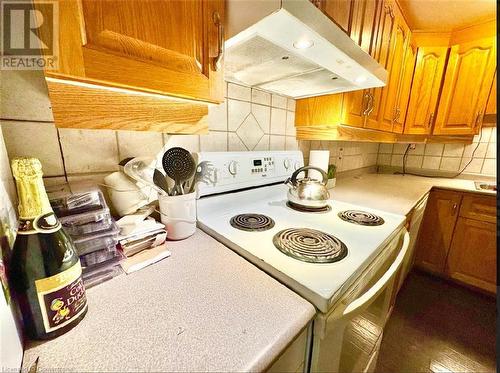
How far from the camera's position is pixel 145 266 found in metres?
0.52

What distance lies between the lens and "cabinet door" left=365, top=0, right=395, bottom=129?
3.45 feet

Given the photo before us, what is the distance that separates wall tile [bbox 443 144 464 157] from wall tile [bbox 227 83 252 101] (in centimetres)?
216

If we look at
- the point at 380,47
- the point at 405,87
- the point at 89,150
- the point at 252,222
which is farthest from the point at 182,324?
the point at 405,87

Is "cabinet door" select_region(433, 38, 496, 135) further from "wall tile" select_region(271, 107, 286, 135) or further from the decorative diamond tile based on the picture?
the decorative diamond tile

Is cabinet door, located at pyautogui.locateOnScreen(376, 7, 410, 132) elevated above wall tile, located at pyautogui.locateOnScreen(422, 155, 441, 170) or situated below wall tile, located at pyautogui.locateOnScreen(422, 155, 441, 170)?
above

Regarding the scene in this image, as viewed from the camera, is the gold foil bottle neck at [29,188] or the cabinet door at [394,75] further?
the cabinet door at [394,75]

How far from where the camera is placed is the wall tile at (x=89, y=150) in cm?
57

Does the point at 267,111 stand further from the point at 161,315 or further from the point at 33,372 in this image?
the point at 33,372

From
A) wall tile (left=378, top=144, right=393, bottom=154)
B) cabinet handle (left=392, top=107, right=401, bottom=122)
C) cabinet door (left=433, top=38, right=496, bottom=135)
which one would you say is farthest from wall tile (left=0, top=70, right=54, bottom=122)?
wall tile (left=378, top=144, right=393, bottom=154)

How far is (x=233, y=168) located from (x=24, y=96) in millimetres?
617

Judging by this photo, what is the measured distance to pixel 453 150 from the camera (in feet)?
6.48

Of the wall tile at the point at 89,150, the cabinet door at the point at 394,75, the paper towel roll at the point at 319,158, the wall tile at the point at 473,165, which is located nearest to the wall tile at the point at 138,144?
the wall tile at the point at 89,150

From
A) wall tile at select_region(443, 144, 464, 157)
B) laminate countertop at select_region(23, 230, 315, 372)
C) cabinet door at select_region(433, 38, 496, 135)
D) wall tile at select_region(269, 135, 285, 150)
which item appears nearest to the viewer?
laminate countertop at select_region(23, 230, 315, 372)

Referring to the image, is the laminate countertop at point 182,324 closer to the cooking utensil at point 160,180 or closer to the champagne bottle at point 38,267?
the champagne bottle at point 38,267
